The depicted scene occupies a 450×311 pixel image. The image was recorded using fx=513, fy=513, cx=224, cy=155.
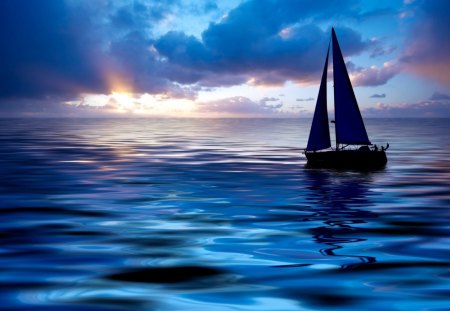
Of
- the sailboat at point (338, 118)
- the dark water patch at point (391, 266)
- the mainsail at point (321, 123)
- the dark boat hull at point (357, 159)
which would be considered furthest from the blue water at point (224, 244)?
the mainsail at point (321, 123)

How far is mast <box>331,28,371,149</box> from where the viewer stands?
4747 cm

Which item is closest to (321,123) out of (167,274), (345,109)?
(345,109)

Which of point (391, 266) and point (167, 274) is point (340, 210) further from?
point (167, 274)

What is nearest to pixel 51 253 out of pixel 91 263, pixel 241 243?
pixel 91 263

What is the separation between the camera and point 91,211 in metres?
25.4

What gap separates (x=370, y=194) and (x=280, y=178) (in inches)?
374

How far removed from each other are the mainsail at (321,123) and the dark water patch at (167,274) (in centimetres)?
3336

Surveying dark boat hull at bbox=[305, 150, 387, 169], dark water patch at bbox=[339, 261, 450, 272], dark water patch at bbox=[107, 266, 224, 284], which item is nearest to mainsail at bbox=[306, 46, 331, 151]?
dark boat hull at bbox=[305, 150, 387, 169]

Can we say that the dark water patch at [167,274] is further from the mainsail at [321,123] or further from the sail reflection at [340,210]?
the mainsail at [321,123]

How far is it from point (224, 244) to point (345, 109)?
32.1 metres

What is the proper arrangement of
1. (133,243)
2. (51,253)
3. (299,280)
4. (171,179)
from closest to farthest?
(299,280), (51,253), (133,243), (171,179)

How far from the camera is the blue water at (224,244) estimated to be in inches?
507

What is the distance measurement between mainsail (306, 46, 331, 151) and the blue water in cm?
863

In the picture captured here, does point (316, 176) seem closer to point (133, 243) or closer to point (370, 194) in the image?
point (370, 194)
